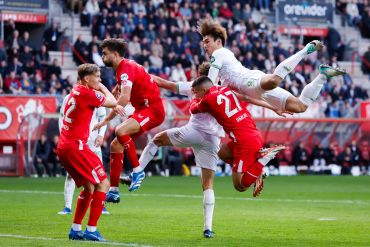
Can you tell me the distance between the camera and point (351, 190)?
2891 centimetres

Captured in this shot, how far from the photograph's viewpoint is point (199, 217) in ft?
63.9

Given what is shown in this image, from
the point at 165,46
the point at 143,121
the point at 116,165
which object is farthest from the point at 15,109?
the point at 143,121

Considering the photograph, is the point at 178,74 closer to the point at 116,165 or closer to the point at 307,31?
the point at 307,31

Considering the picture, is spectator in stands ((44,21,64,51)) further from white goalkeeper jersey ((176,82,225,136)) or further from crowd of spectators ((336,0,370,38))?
white goalkeeper jersey ((176,82,225,136))

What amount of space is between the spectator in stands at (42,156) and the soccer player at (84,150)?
19845mm

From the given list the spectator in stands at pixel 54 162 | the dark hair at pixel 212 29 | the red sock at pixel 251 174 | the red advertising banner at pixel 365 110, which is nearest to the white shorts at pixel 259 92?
the dark hair at pixel 212 29

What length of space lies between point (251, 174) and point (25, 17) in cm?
2641

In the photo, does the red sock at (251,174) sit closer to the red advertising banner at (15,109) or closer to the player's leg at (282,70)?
the player's leg at (282,70)

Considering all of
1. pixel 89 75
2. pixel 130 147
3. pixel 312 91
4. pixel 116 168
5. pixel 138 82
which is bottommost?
pixel 116 168

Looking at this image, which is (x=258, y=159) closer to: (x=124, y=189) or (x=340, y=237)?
(x=340, y=237)

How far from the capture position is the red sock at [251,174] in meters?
15.8

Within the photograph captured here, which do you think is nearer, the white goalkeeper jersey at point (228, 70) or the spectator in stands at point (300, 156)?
the white goalkeeper jersey at point (228, 70)

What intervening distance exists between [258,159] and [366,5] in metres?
39.5

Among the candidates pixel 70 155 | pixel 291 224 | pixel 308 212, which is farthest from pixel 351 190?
pixel 70 155
